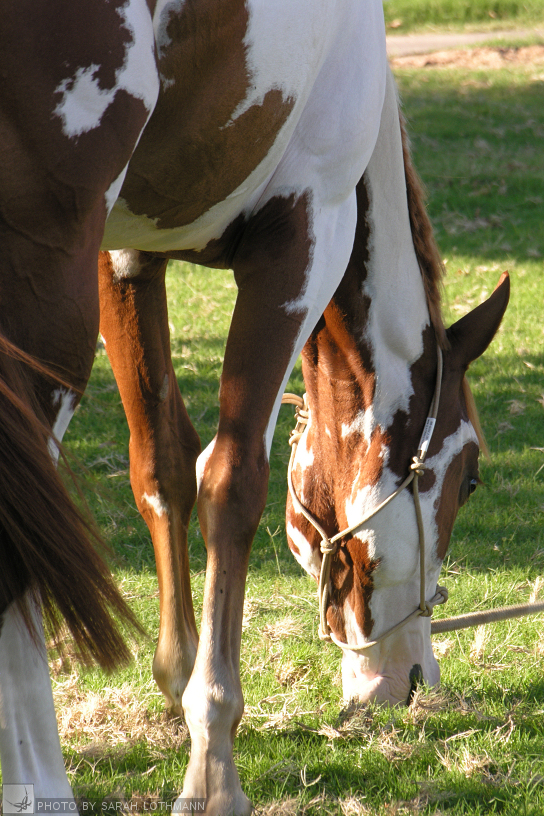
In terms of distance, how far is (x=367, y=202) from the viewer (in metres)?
2.12

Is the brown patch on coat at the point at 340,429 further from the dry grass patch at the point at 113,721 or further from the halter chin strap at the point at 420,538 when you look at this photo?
the dry grass patch at the point at 113,721

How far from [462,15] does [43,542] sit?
18.6 m

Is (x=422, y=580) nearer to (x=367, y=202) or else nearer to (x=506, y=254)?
(x=367, y=202)

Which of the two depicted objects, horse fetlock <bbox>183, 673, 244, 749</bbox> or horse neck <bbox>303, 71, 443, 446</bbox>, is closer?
horse fetlock <bbox>183, 673, 244, 749</bbox>


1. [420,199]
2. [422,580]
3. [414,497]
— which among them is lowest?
[422,580]

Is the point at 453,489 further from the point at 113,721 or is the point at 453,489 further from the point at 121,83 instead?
the point at 121,83

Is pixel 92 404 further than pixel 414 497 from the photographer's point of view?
Yes

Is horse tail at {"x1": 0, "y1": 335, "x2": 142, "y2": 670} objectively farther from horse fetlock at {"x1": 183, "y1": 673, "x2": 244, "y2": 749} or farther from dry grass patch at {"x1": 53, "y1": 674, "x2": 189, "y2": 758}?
dry grass patch at {"x1": 53, "y1": 674, "x2": 189, "y2": 758}

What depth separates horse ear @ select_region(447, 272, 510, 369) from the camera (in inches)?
88.1

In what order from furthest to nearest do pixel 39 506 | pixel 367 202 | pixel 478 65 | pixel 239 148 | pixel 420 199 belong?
1. pixel 478 65
2. pixel 420 199
3. pixel 367 202
4. pixel 239 148
5. pixel 39 506

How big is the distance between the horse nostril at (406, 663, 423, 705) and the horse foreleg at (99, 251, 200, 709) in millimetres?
608

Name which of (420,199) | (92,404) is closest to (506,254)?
(92,404)

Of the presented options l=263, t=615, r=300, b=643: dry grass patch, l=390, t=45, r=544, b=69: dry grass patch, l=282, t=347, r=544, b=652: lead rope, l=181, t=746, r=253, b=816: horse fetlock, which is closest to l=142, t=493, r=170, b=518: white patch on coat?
l=282, t=347, r=544, b=652: lead rope

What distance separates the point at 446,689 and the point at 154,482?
1.02 m
